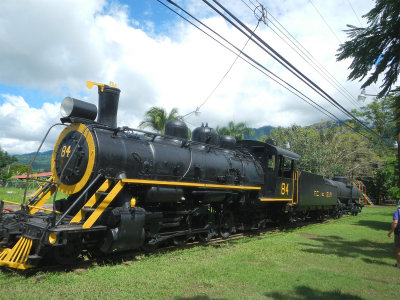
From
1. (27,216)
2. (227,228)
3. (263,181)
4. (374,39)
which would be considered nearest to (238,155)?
(263,181)

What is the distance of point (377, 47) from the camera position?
5.68m

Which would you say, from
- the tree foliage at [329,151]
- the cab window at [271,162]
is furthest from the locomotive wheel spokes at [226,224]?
the tree foliage at [329,151]

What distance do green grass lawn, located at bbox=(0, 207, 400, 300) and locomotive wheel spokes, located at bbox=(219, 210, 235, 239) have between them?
4.75 feet

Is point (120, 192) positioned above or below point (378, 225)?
above

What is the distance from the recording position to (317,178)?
51.7ft

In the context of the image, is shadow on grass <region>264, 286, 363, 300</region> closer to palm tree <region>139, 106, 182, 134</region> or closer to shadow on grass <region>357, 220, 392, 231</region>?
shadow on grass <region>357, 220, 392, 231</region>

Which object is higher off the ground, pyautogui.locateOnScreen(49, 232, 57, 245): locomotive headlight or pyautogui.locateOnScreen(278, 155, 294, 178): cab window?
pyautogui.locateOnScreen(278, 155, 294, 178): cab window

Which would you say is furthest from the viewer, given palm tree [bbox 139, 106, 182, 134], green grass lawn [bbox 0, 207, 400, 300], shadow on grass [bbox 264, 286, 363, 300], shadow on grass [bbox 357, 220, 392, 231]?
palm tree [bbox 139, 106, 182, 134]

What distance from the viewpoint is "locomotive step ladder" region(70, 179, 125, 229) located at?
6.00m

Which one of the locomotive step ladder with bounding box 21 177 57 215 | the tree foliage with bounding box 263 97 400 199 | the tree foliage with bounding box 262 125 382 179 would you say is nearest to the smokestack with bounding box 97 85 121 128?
the locomotive step ladder with bounding box 21 177 57 215

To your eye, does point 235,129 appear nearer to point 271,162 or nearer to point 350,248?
point 271,162

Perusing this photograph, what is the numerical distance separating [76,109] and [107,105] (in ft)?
2.72

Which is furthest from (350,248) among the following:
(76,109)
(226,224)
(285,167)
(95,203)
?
(76,109)

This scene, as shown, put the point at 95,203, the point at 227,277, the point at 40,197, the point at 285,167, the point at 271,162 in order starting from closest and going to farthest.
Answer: the point at 227,277
the point at 95,203
the point at 40,197
the point at 271,162
the point at 285,167
